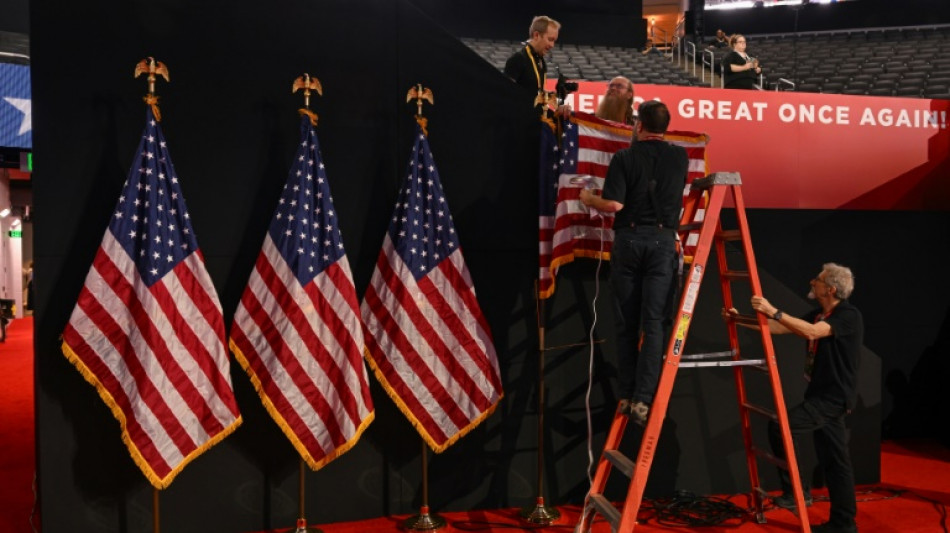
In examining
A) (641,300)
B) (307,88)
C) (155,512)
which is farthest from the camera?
(307,88)

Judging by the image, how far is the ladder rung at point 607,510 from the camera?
3108 millimetres

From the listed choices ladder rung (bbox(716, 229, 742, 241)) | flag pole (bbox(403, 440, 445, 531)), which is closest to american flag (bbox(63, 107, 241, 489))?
flag pole (bbox(403, 440, 445, 531))

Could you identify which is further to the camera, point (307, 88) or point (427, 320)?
point (427, 320)

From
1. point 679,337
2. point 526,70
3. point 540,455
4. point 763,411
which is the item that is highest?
point 526,70

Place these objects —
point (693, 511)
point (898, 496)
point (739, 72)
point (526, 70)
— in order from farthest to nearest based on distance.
A: 1. point (739, 72)
2. point (898, 496)
3. point (526, 70)
4. point (693, 511)


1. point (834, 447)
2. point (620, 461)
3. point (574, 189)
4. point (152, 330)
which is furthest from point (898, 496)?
point (152, 330)

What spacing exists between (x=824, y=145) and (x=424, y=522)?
5486 mm

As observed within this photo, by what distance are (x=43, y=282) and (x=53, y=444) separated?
0.79 m

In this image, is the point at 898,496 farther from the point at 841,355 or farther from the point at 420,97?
the point at 420,97

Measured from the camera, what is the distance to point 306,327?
12.0 ft

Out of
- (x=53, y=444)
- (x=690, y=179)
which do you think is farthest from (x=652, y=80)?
(x=53, y=444)

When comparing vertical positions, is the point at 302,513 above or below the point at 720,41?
below

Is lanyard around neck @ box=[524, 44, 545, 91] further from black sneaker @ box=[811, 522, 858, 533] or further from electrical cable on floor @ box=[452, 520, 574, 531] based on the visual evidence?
black sneaker @ box=[811, 522, 858, 533]

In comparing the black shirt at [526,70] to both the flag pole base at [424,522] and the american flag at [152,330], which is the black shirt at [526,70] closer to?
the american flag at [152,330]
